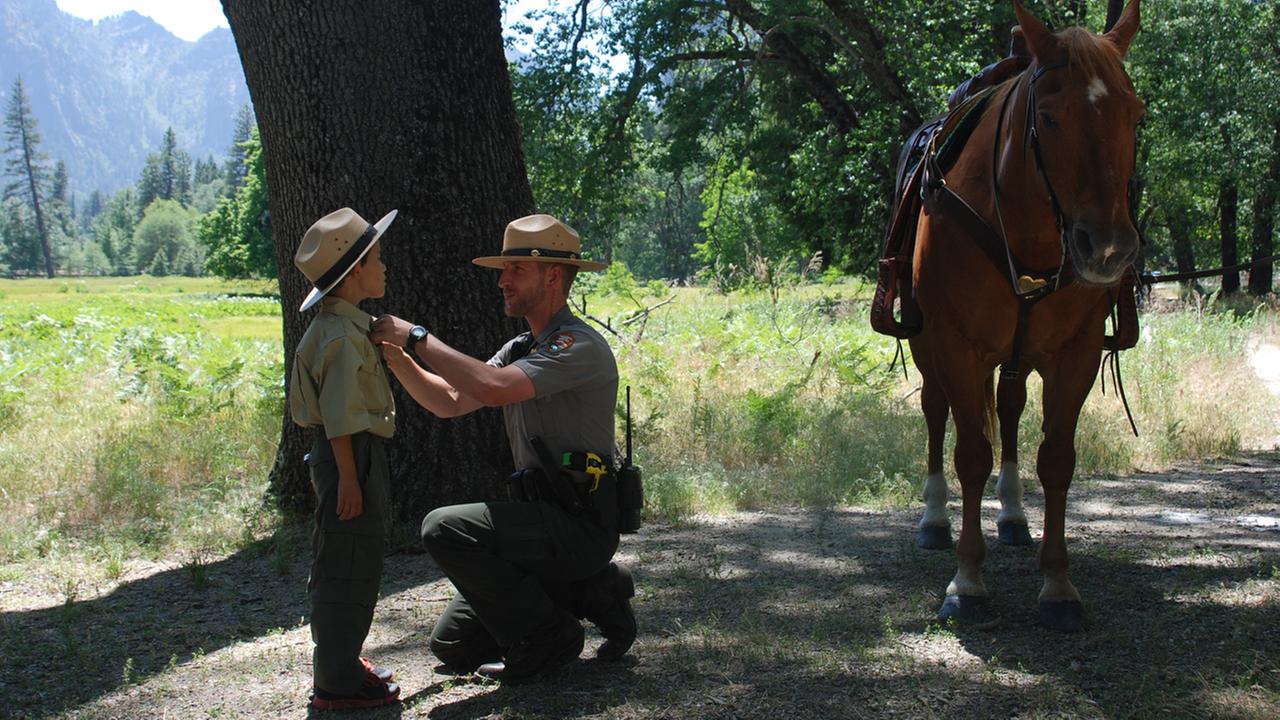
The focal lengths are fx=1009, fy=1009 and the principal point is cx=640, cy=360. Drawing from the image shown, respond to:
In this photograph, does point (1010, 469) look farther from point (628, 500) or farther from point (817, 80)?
point (817, 80)

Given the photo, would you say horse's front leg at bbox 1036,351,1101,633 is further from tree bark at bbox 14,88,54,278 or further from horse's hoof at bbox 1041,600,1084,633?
tree bark at bbox 14,88,54,278

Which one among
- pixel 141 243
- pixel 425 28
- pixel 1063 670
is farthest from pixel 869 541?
pixel 141 243

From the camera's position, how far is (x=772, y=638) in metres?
4.36

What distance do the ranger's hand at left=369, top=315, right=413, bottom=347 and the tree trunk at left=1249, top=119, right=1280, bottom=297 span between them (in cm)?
3076

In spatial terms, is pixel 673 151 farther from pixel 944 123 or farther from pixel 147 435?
pixel 944 123

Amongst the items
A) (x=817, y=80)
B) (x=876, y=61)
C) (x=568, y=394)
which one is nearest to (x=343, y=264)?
(x=568, y=394)

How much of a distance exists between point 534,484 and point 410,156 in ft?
8.63

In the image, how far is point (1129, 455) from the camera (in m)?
8.23

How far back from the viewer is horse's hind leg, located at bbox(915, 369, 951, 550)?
19.2 feet

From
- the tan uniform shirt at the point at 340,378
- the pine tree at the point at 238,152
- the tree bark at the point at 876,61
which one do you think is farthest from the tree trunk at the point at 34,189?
the tan uniform shirt at the point at 340,378

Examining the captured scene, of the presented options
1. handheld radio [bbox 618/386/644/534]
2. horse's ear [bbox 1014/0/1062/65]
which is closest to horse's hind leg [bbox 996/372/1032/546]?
horse's ear [bbox 1014/0/1062/65]

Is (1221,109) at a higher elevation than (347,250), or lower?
higher

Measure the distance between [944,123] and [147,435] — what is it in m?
6.92

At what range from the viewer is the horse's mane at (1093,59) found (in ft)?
12.9
